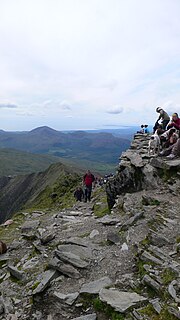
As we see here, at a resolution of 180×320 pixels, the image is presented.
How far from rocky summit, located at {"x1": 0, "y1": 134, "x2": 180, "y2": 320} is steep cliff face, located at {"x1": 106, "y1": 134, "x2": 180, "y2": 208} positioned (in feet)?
0.32

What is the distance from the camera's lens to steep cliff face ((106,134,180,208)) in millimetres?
21734

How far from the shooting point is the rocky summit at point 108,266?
10.7 metres

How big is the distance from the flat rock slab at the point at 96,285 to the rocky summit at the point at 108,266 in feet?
0.13

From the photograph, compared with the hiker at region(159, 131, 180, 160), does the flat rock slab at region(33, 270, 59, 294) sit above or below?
below

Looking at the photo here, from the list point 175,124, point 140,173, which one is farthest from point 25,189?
point 175,124

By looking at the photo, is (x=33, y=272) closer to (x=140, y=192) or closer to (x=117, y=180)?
(x=140, y=192)

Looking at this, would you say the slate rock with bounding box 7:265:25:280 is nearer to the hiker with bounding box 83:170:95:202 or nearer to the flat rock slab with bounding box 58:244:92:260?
the flat rock slab with bounding box 58:244:92:260

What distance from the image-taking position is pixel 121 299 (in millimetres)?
10727

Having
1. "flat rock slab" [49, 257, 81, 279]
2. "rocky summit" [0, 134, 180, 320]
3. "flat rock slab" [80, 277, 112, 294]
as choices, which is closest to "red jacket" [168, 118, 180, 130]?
"rocky summit" [0, 134, 180, 320]

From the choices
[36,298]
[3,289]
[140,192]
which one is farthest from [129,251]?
[140,192]

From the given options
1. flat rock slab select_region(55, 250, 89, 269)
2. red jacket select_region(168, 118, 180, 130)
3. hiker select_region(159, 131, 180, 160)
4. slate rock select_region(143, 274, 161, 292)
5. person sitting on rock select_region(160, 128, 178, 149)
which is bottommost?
flat rock slab select_region(55, 250, 89, 269)

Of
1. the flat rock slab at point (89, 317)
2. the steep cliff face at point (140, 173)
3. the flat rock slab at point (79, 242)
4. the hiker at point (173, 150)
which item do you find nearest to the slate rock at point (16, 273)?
the flat rock slab at point (79, 242)

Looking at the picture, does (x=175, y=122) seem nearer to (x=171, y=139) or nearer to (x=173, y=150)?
(x=171, y=139)

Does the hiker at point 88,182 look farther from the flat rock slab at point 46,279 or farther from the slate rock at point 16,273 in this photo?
the flat rock slab at point 46,279
